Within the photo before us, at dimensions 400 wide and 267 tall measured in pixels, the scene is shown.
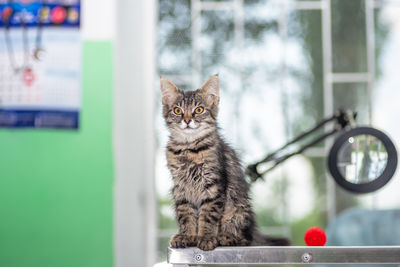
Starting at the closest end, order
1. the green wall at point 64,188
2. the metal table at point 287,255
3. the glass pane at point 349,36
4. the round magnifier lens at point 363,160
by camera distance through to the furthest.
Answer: the metal table at point 287,255 → the round magnifier lens at point 363,160 → the green wall at point 64,188 → the glass pane at point 349,36

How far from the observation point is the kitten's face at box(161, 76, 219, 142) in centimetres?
103

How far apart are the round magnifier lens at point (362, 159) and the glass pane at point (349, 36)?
1.17 metres

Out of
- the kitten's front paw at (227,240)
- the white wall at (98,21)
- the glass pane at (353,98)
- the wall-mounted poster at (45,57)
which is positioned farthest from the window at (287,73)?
the kitten's front paw at (227,240)

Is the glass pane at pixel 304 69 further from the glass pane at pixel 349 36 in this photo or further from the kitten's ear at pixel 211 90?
the kitten's ear at pixel 211 90

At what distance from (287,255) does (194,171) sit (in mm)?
270

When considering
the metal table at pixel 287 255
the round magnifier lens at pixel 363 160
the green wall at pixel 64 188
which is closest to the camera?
the metal table at pixel 287 255

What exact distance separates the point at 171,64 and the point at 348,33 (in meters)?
0.84

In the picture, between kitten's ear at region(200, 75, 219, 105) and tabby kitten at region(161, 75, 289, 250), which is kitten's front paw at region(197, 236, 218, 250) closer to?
tabby kitten at region(161, 75, 289, 250)

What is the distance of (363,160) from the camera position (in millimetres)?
1055

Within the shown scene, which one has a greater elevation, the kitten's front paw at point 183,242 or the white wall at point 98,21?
the white wall at point 98,21

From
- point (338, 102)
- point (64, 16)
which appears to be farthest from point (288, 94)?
point (64, 16)

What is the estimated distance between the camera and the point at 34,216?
204 cm

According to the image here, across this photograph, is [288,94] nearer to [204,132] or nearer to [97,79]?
[97,79]

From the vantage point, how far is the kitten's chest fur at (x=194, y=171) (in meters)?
1.01
